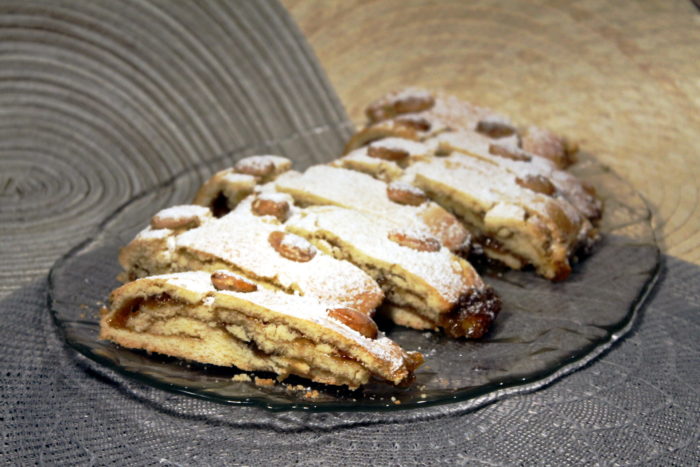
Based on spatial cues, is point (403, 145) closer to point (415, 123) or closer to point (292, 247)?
point (415, 123)

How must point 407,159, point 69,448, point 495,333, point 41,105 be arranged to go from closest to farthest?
point 69,448
point 495,333
point 407,159
point 41,105

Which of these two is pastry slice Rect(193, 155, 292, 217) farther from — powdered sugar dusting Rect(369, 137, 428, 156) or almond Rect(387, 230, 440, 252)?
almond Rect(387, 230, 440, 252)

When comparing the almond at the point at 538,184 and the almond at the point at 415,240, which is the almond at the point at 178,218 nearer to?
the almond at the point at 415,240

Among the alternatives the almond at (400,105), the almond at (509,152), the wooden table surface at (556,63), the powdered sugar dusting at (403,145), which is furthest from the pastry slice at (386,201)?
the wooden table surface at (556,63)

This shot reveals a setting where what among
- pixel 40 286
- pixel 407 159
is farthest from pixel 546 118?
pixel 40 286

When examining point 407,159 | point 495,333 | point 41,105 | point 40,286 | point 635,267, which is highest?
point 41,105

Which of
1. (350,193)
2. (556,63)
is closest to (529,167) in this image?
(350,193)

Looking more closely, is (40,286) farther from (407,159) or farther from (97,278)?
(407,159)
